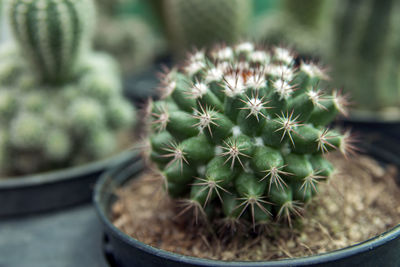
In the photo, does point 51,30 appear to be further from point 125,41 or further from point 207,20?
point 125,41

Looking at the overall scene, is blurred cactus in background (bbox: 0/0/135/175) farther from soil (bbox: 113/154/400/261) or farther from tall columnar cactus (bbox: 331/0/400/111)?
tall columnar cactus (bbox: 331/0/400/111)

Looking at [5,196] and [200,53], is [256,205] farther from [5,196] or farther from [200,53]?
[5,196]

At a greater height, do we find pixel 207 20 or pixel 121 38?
pixel 207 20

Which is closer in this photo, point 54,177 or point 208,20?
point 54,177

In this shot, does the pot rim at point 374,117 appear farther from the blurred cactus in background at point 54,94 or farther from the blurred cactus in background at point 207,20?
the blurred cactus in background at point 54,94

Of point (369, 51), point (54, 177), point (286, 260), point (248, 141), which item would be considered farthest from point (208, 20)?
point (286, 260)

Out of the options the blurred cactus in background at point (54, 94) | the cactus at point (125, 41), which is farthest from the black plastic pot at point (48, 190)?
the cactus at point (125, 41)

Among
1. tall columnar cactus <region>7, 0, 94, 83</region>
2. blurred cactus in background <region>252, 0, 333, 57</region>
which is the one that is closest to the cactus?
blurred cactus in background <region>252, 0, 333, 57</region>
